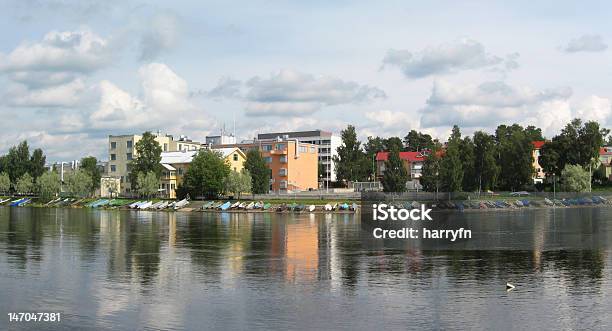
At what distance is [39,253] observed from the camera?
136ft

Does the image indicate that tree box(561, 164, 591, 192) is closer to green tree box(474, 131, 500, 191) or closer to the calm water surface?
green tree box(474, 131, 500, 191)

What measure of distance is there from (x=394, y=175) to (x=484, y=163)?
1808cm

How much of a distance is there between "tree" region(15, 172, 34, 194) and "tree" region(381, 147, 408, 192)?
9391 centimetres

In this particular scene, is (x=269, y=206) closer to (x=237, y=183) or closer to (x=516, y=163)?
(x=237, y=183)

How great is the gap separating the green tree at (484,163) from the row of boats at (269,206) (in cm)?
3422

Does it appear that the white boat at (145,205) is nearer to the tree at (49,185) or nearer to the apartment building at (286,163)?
the tree at (49,185)

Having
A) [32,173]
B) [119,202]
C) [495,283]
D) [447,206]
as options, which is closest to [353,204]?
[447,206]

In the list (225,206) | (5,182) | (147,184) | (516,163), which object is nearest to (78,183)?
(147,184)

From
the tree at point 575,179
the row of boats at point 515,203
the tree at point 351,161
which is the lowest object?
the row of boats at point 515,203

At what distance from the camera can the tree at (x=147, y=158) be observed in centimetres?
13538

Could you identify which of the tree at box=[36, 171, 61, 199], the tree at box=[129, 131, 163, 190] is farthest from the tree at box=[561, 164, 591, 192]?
the tree at box=[36, 171, 61, 199]

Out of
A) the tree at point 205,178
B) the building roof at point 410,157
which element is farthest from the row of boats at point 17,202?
the building roof at point 410,157

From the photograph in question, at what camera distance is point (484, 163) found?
122 metres

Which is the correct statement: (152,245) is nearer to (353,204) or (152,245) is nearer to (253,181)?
(353,204)
